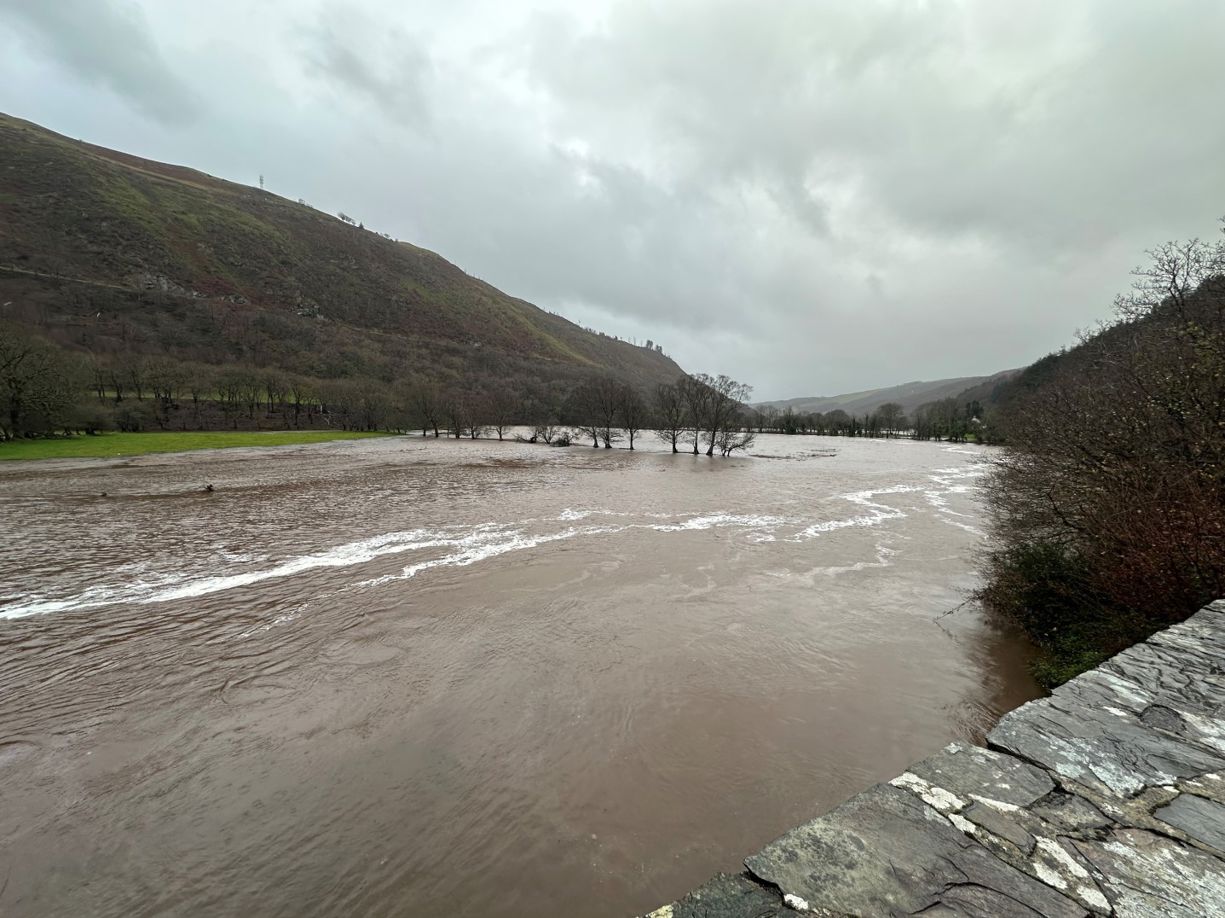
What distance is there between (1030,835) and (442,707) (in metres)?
6.31

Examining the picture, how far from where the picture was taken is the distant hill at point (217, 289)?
98.6 metres

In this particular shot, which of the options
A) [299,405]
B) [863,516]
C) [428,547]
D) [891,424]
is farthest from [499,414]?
[891,424]

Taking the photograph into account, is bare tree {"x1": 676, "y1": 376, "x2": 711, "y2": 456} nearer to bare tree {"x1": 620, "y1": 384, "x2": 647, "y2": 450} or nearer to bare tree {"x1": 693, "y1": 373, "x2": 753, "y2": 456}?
bare tree {"x1": 693, "y1": 373, "x2": 753, "y2": 456}

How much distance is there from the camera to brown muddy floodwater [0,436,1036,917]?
14.1ft

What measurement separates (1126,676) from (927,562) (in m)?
10.8

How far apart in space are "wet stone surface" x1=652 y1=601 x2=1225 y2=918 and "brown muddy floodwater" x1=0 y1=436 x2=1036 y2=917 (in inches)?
99.6

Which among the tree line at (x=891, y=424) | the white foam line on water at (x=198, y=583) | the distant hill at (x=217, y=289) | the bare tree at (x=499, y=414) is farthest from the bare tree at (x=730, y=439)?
the distant hill at (x=217, y=289)

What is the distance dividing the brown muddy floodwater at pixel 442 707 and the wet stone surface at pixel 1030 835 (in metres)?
2.53

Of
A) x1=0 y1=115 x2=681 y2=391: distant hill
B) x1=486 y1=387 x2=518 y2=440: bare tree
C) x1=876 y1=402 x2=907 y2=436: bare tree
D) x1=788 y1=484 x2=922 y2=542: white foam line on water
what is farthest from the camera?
x1=876 y1=402 x2=907 y2=436: bare tree

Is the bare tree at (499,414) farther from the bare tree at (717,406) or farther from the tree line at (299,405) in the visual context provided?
the bare tree at (717,406)

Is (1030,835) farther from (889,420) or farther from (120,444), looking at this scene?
(889,420)

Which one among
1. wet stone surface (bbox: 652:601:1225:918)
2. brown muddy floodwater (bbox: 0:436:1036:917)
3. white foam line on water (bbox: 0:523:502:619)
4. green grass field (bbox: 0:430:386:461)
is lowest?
brown muddy floodwater (bbox: 0:436:1036:917)

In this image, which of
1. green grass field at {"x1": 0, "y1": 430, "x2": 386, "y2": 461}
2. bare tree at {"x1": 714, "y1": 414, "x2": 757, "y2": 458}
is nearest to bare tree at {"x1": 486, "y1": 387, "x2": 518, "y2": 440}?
green grass field at {"x1": 0, "y1": 430, "x2": 386, "y2": 461}

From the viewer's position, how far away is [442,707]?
6539mm
